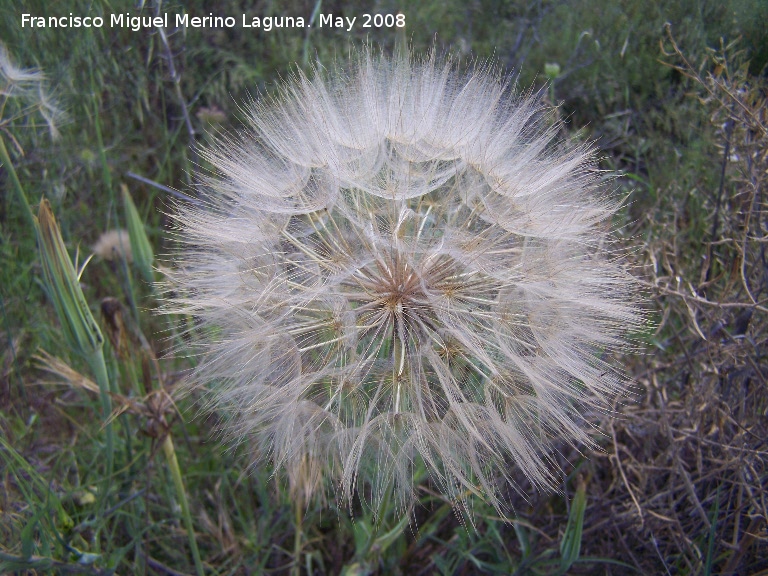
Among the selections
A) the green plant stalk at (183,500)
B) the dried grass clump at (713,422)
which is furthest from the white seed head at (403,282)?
the dried grass clump at (713,422)

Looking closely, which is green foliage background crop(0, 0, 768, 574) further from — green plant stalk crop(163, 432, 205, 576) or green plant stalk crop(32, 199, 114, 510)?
green plant stalk crop(32, 199, 114, 510)

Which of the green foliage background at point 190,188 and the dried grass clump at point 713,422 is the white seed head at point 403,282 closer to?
the green foliage background at point 190,188

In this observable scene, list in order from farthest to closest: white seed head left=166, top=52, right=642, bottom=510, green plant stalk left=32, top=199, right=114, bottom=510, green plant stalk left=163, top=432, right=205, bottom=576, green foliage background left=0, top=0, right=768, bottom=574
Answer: green foliage background left=0, top=0, right=768, bottom=574, green plant stalk left=163, top=432, right=205, bottom=576, green plant stalk left=32, top=199, right=114, bottom=510, white seed head left=166, top=52, right=642, bottom=510

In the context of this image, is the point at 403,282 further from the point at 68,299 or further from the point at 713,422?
the point at 713,422

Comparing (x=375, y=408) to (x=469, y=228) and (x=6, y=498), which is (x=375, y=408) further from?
(x=6, y=498)

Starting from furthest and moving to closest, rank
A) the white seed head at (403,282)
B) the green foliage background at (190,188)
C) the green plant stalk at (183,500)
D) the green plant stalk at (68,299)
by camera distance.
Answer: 1. the green foliage background at (190,188)
2. the green plant stalk at (183,500)
3. the green plant stalk at (68,299)
4. the white seed head at (403,282)

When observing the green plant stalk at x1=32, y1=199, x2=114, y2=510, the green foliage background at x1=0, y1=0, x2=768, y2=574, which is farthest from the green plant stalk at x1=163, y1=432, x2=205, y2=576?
the green plant stalk at x1=32, y1=199, x2=114, y2=510

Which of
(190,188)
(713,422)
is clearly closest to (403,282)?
(713,422)

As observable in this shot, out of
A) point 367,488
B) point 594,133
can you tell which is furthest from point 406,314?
point 594,133
